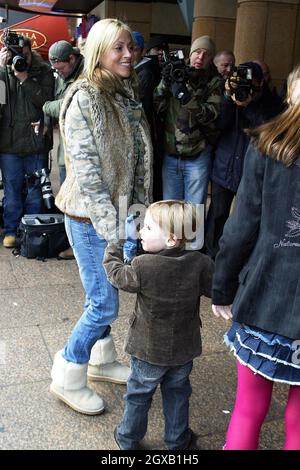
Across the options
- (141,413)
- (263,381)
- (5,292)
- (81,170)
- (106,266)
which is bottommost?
(5,292)

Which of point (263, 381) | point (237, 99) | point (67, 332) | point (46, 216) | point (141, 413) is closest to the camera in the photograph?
point (263, 381)

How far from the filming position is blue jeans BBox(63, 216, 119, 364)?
8.22 feet

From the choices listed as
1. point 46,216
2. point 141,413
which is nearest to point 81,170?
point 141,413

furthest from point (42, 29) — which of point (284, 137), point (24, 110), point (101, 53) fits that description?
point (284, 137)

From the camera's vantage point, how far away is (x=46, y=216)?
5.28 meters

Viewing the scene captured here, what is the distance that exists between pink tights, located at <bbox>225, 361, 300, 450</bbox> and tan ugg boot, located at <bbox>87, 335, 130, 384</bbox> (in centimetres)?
107

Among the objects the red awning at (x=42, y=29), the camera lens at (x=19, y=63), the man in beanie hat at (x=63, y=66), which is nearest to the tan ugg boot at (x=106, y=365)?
the man in beanie hat at (x=63, y=66)

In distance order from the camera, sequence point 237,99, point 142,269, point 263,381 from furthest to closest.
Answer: point 237,99 → point 142,269 → point 263,381

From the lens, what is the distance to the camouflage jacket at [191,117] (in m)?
4.13

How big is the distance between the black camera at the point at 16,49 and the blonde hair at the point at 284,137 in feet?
12.4

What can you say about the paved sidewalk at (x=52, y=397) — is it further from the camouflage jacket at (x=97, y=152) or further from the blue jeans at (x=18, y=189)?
the blue jeans at (x=18, y=189)

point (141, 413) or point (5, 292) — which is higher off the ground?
point (141, 413)
